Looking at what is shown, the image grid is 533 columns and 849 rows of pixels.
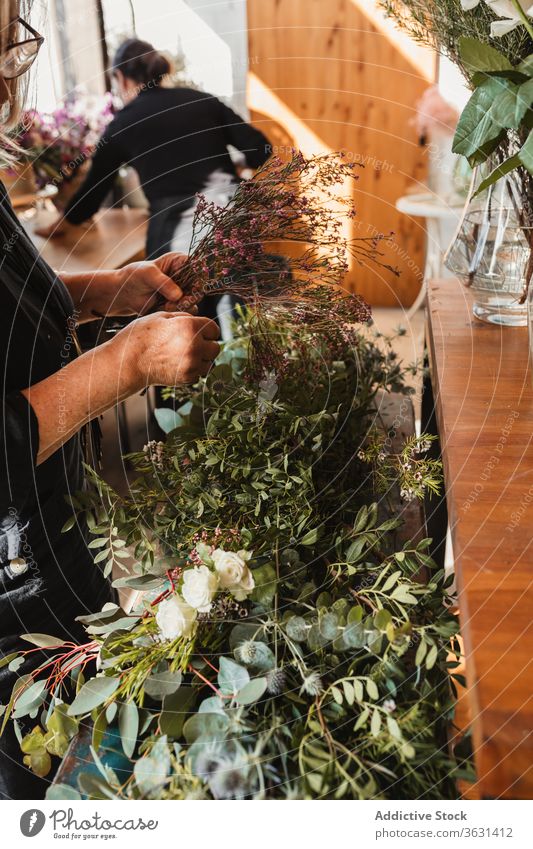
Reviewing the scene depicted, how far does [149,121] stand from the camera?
63.5 inches

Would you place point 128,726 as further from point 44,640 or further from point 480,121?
point 480,121

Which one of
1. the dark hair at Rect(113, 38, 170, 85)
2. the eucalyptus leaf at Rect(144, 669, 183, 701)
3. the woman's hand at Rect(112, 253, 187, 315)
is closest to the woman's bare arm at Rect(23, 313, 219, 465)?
the woman's hand at Rect(112, 253, 187, 315)

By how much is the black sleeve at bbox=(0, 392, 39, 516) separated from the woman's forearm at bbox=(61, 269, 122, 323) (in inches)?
9.6

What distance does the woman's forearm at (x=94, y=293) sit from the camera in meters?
0.86

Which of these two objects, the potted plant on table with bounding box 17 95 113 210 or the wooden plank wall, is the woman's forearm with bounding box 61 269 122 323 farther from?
the wooden plank wall

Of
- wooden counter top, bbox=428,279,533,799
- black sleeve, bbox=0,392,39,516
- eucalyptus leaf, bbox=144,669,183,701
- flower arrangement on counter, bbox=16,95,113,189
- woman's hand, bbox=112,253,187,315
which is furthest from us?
flower arrangement on counter, bbox=16,95,113,189

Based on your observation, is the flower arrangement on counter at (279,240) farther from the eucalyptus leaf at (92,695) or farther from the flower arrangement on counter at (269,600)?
the eucalyptus leaf at (92,695)

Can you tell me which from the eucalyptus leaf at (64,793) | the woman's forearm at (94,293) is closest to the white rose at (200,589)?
the eucalyptus leaf at (64,793)

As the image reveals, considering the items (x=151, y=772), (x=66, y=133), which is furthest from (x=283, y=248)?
(x=66, y=133)

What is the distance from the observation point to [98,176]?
1900 millimetres

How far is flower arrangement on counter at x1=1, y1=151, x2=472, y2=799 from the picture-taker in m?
0.48

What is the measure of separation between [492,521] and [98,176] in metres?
1.64
